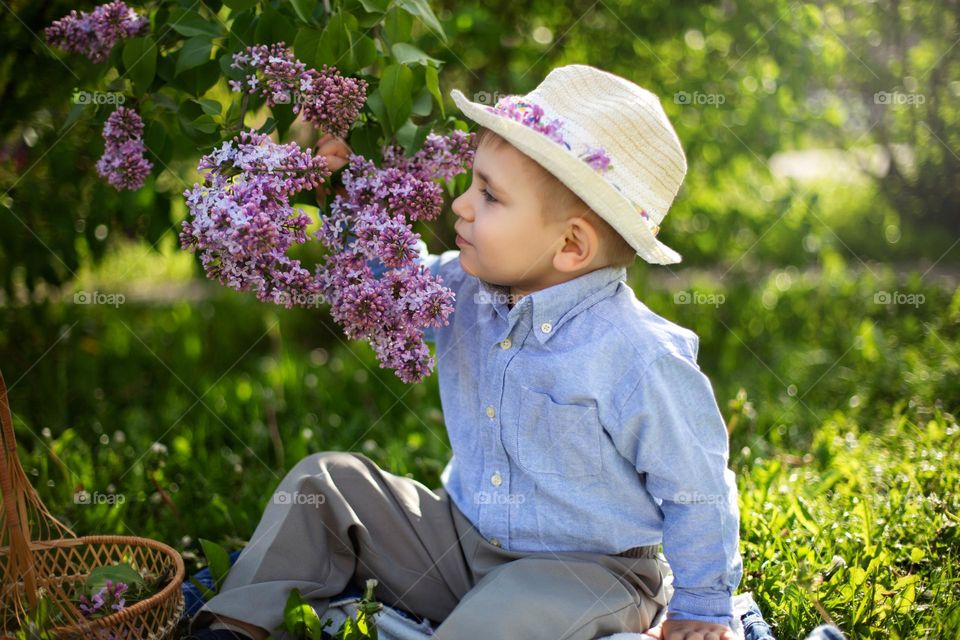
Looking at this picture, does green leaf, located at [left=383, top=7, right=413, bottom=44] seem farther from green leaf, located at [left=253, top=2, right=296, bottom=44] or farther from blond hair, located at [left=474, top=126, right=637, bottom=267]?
blond hair, located at [left=474, top=126, right=637, bottom=267]

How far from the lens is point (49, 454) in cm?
286

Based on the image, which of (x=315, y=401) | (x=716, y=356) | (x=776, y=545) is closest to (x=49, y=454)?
(x=315, y=401)

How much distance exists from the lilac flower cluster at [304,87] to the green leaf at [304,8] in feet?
0.24

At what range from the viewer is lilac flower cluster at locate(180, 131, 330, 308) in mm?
1768

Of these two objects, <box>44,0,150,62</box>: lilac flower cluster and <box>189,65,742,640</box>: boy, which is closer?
<box>189,65,742,640</box>: boy

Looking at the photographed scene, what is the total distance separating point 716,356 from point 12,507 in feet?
9.51

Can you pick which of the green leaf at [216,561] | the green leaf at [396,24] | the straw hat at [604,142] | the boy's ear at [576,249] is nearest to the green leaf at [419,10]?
the green leaf at [396,24]

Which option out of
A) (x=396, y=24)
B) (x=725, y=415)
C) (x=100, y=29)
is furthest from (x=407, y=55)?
(x=725, y=415)

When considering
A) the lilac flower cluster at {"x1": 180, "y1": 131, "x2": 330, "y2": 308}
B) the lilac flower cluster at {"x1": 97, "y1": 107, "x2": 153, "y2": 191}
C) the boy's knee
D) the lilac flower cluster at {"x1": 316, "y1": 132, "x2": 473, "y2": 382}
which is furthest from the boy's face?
the lilac flower cluster at {"x1": 97, "y1": 107, "x2": 153, "y2": 191}

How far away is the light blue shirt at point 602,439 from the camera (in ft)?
5.99

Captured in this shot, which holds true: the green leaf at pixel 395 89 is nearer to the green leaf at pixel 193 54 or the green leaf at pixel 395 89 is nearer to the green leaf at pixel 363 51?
the green leaf at pixel 363 51

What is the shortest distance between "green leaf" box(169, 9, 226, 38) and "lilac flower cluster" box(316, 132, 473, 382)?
434mm

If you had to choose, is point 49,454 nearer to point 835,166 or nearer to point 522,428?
point 522,428

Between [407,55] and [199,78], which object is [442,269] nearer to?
[407,55]
